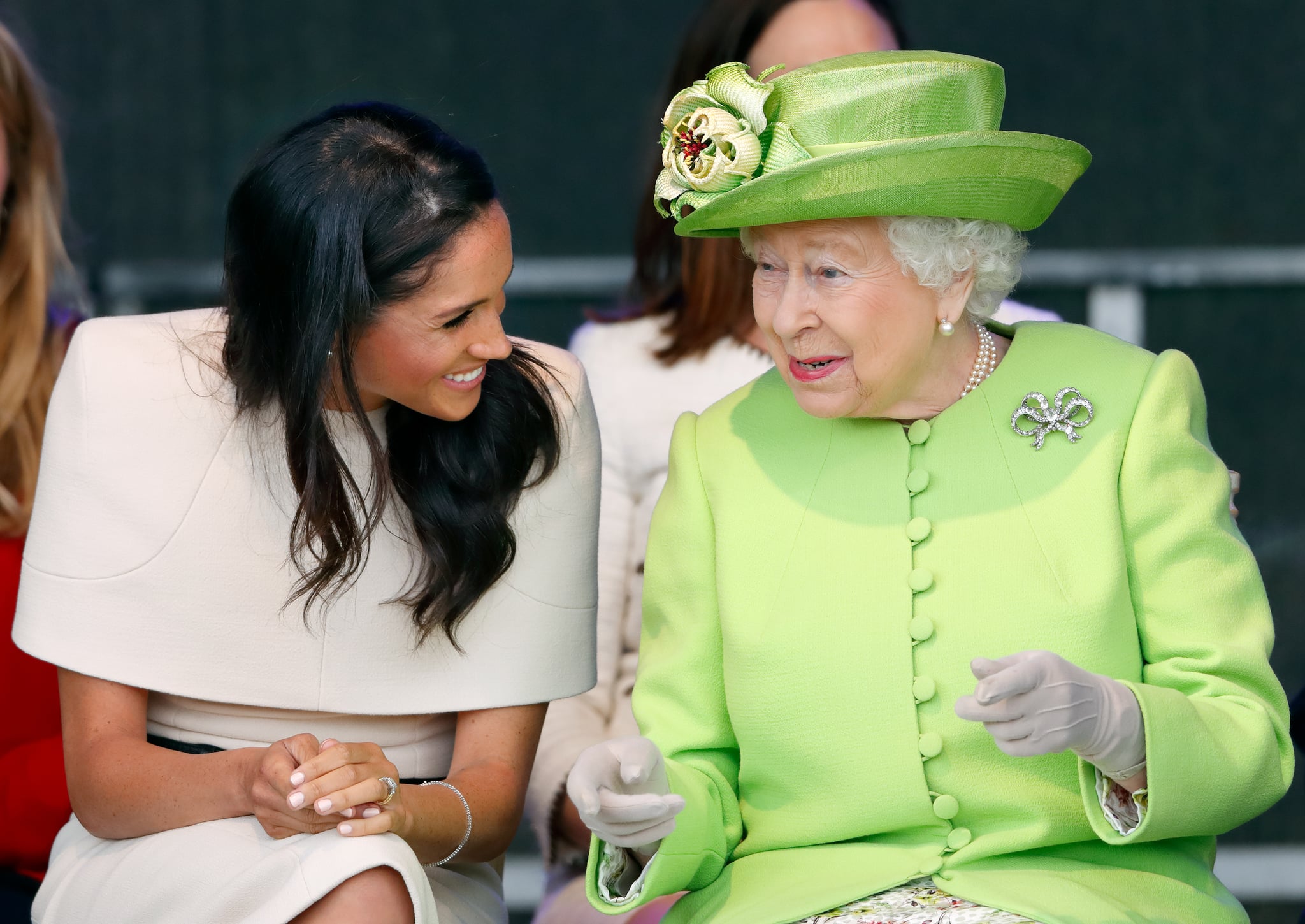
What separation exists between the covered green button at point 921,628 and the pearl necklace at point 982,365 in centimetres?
34

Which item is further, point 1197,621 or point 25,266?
point 25,266

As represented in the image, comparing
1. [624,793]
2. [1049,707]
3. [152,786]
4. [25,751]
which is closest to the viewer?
[1049,707]

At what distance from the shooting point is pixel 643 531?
313cm

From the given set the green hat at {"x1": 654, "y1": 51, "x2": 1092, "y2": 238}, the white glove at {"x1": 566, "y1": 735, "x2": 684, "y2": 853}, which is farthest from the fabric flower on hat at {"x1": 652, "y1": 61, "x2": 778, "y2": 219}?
the white glove at {"x1": 566, "y1": 735, "x2": 684, "y2": 853}

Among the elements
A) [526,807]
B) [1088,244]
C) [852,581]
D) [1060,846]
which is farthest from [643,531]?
[1088,244]

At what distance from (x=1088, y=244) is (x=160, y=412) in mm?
2972

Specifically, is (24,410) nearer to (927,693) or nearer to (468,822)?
(468,822)

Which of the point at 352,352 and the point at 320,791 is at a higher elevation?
the point at 352,352

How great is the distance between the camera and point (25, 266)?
10.2 feet

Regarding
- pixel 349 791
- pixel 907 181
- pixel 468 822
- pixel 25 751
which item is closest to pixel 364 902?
pixel 349 791

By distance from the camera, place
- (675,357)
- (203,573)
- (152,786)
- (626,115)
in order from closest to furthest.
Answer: (152,786), (203,573), (675,357), (626,115)

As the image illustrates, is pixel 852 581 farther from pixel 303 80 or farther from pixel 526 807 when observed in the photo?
pixel 303 80

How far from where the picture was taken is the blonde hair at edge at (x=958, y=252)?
7.23 feet

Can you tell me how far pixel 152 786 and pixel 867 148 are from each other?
1.31 metres
